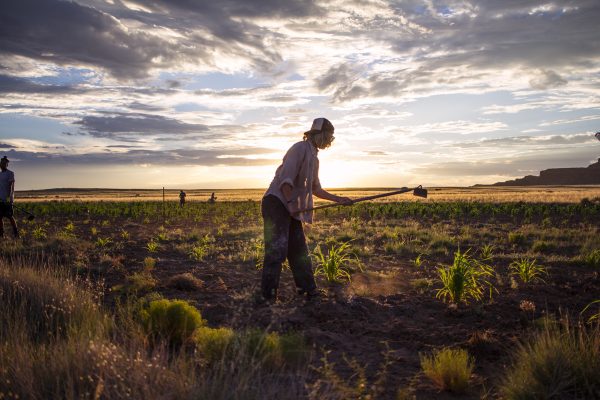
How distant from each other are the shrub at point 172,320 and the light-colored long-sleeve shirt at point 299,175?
2.03 metres

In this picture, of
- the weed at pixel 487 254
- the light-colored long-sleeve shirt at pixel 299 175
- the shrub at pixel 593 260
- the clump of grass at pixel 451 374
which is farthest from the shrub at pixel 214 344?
the shrub at pixel 593 260

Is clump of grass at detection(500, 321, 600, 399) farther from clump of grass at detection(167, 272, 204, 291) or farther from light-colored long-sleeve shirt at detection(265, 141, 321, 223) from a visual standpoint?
clump of grass at detection(167, 272, 204, 291)

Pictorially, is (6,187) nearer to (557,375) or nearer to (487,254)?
(487,254)

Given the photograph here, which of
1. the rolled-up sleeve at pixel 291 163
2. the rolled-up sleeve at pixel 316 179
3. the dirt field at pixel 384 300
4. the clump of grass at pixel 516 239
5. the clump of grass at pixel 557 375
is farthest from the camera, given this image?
the clump of grass at pixel 516 239

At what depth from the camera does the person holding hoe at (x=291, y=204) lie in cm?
653

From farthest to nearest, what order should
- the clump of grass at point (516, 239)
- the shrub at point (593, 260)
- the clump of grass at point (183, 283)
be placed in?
1. the clump of grass at point (516, 239)
2. the shrub at point (593, 260)
3. the clump of grass at point (183, 283)

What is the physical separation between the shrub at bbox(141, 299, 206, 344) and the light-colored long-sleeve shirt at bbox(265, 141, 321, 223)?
2.03 meters

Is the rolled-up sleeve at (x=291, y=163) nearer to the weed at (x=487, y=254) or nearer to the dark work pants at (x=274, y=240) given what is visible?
the dark work pants at (x=274, y=240)

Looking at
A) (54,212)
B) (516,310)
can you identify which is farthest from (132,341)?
(54,212)

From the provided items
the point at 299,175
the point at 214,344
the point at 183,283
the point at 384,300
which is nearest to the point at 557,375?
the point at 214,344

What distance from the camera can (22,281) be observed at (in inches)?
249

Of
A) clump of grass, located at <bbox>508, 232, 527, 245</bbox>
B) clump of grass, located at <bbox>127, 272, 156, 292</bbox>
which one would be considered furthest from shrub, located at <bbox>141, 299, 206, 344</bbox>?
→ clump of grass, located at <bbox>508, 232, 527, 245</bbox>

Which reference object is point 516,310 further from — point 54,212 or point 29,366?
point 54,212

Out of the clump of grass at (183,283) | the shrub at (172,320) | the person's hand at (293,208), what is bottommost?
the clump of grass at (183,283)
